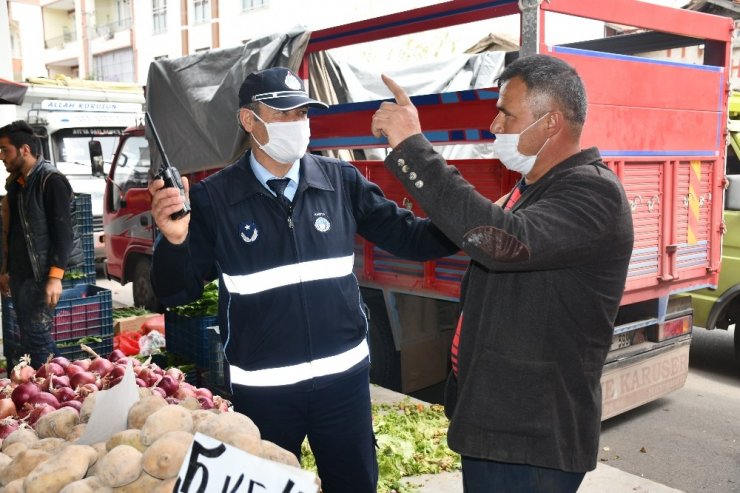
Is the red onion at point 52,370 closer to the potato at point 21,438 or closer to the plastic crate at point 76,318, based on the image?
the potato at point 21,438

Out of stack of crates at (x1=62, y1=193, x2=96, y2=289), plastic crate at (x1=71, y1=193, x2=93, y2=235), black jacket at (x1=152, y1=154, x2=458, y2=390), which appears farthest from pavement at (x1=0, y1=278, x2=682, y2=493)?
plastic crate at (x1=71, y1=193, x2=93, y2=235)

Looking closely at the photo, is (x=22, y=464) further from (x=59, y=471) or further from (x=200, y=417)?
(x=200, y=417)

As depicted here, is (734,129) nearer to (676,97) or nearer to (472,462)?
(676,97)

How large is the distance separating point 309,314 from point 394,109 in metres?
0.90

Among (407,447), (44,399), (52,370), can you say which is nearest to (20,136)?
(52,370)

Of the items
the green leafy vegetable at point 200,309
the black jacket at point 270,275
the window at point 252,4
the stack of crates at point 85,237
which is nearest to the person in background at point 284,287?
the black jacket at point 270,275

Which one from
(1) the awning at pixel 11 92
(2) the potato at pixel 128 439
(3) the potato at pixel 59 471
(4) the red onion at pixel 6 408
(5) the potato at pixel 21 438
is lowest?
(4) the red onion at pixel 6 408

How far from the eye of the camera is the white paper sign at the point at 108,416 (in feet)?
6.23

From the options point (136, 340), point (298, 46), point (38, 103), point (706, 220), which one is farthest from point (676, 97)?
point (38, 103)

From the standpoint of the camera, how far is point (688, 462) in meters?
5.07

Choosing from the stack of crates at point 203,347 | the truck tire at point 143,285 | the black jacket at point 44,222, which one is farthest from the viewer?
the truck tire at point 143,285

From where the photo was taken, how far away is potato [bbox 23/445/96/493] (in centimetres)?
165

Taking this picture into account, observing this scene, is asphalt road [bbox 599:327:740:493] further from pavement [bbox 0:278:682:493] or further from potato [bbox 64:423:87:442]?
potato [bbox 64:423:87:442]

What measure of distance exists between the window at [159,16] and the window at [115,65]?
2327 mm
